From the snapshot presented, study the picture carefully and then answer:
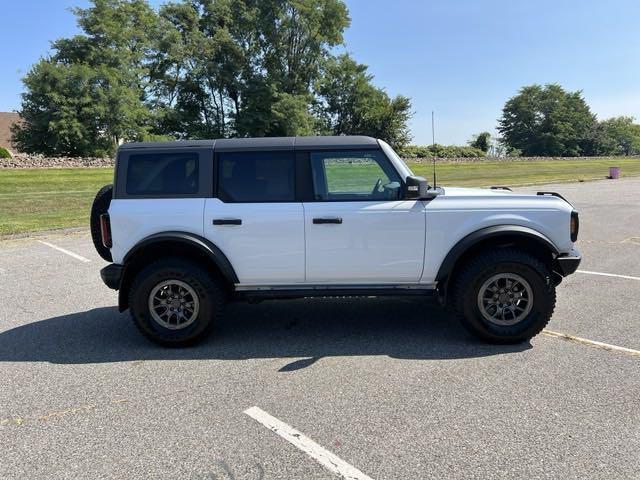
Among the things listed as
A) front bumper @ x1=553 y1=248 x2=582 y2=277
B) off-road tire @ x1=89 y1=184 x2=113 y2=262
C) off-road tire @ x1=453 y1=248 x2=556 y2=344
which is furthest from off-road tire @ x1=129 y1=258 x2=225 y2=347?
front bumper @ x1=553 y1=248 x2=582 y2=277

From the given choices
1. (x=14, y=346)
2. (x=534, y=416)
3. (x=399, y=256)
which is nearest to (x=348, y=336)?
(x=399, y=256)

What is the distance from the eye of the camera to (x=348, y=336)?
4605 millimetres

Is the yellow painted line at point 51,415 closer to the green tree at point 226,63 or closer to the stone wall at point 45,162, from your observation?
Answer: the stone wall at point 45,162

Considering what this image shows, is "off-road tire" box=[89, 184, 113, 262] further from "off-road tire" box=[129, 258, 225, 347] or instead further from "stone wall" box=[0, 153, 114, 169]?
"stone wall" box=[0, 153, 114, 169]

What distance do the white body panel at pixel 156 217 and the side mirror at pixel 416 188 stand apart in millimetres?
1801

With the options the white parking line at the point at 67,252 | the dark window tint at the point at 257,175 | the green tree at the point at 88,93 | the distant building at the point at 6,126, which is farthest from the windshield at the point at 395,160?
the distant building at the point at 6,126

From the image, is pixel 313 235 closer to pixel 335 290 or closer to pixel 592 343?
pixel 335 290

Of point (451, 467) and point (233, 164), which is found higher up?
point (233, 164)

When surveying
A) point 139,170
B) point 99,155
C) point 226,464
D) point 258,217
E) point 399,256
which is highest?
point 99,155

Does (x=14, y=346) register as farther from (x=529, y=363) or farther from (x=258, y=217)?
(x=529, y=363)

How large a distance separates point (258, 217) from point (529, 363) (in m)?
2.53

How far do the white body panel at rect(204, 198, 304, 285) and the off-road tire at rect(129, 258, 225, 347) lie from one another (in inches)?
12.2

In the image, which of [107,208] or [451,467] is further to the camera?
[107,208]

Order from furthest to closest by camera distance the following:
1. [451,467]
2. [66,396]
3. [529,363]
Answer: [529,363], [66,396], [451,467]
